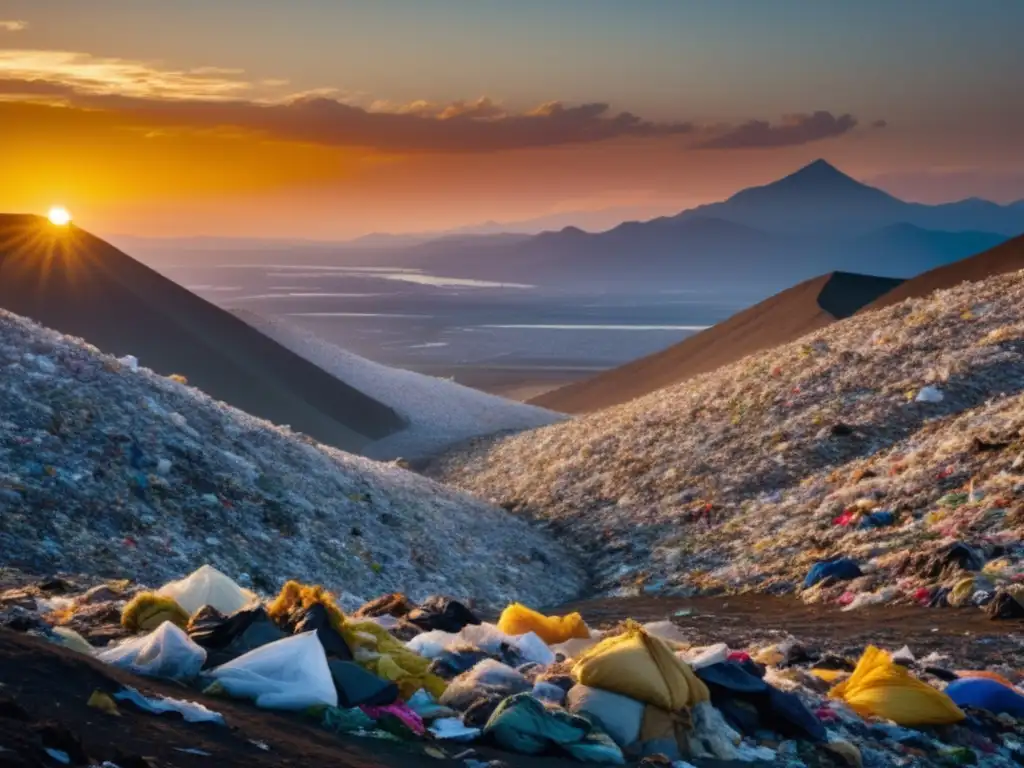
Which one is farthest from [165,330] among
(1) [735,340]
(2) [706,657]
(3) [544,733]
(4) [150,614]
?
(3) [544,733]

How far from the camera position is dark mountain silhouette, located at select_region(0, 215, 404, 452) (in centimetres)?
2731

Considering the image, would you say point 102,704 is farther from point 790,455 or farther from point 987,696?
point 790,455

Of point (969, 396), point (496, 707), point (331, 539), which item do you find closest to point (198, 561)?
point (331, 539)

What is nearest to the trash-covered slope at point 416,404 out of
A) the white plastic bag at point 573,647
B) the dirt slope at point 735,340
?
the dirt slope at point 735,340

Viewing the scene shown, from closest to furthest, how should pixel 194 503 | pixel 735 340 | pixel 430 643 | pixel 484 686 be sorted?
1. pixel 484 686
2. pixel 430 643
3. pixel 194 503
4. pixel 735 340

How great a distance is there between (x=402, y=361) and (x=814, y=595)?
50071 mm

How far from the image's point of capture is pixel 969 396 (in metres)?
15.9

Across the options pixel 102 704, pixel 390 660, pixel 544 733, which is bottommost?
pixel 544 733

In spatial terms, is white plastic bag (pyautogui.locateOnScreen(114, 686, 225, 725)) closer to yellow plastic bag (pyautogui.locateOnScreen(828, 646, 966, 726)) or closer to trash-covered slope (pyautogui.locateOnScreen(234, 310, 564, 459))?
yellow plastic bag (pyautogui.locateOnScreen(828, 646, 966, 726))

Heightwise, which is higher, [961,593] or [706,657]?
[706,657]

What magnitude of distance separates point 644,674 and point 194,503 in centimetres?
731

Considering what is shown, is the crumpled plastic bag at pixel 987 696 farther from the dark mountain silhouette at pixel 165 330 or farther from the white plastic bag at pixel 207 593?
the dark mountain silhouette at pixel 165 330

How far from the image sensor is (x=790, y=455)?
51.9ft

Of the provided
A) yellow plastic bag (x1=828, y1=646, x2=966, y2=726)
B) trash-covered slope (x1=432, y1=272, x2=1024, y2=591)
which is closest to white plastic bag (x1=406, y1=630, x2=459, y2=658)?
yellow plastic bag (x1=828, y1=646, x2=966, y2=726)
